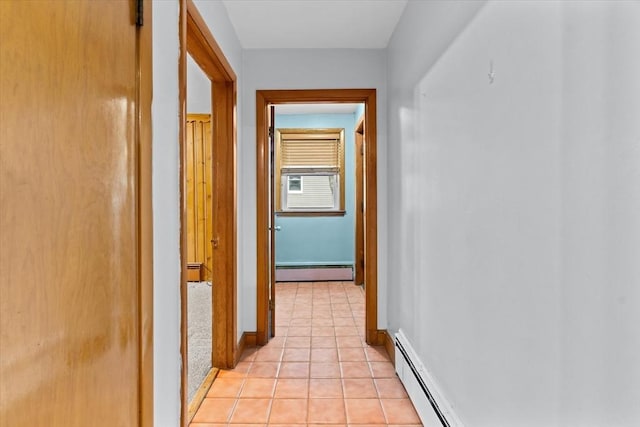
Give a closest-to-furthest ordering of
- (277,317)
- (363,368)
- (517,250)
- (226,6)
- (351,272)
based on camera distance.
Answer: (517,250)
(226,6)
(363,368)
(277,317)
(351,272)

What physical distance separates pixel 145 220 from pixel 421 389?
59.2 inches

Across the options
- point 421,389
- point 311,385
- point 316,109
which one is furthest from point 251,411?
point 316,109

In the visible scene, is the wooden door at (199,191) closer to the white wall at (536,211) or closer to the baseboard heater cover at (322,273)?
the baseboard heater cover at (322,273)

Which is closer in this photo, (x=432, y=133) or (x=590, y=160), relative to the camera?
(x=590, y=160)

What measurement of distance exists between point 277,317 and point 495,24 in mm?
3197

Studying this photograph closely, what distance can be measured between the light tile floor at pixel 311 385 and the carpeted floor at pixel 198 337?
152 millimetres

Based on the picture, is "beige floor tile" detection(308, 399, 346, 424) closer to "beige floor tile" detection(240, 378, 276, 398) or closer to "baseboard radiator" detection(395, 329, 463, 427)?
"beige floor tile" detection(240, 378, 276, 398)

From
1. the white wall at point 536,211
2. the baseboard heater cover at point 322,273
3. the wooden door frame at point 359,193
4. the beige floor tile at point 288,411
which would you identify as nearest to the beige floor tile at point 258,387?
the beige floor tile at point 288,411

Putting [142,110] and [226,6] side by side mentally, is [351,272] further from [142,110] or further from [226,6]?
[142,110]

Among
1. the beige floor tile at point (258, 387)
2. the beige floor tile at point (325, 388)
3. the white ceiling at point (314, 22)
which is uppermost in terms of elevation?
the white ceiling at point (314, 22)

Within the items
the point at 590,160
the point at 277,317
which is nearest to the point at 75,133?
the point at 590,160

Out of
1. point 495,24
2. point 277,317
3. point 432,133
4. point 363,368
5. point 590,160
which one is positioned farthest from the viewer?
point 277,317

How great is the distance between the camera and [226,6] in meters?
2.47

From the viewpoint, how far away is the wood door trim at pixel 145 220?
4.06ft
